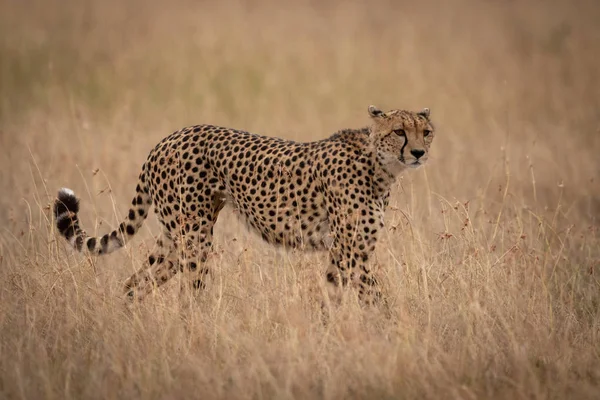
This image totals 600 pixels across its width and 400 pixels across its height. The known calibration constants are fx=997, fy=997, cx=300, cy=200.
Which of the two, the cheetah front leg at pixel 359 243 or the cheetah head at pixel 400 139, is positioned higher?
the cheetah head at pixel 400 139

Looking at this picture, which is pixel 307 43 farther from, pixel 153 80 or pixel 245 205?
pixel 245 205

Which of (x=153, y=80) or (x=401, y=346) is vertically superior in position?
(x=153, y=80)

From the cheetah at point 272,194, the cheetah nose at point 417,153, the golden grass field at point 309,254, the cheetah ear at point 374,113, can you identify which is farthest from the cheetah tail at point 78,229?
the cheetah nose at point 417,153

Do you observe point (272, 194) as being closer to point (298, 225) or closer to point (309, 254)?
point (298, 225)

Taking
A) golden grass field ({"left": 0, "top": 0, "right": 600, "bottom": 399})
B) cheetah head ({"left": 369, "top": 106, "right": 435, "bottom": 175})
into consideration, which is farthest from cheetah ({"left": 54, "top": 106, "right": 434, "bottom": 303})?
golden grass field ({"left": 0, "top": 0, "right": 600, "bottom": 399})

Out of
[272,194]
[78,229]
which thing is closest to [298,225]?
[272,194]

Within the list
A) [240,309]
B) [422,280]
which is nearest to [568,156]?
[422,280]

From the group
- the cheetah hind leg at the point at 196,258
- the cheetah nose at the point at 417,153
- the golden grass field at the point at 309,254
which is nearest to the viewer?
the golden grass field at the point at 309,254

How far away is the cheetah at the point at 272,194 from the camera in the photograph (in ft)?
15.2

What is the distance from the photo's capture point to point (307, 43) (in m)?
13.3

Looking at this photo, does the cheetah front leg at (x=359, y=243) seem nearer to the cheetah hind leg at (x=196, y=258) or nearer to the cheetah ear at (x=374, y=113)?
the cheetah ear at (x=374, y=113)

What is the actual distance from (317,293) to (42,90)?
7576 mm

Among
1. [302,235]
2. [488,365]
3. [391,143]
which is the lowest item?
[488,365]

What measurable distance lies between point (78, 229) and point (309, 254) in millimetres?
1160
